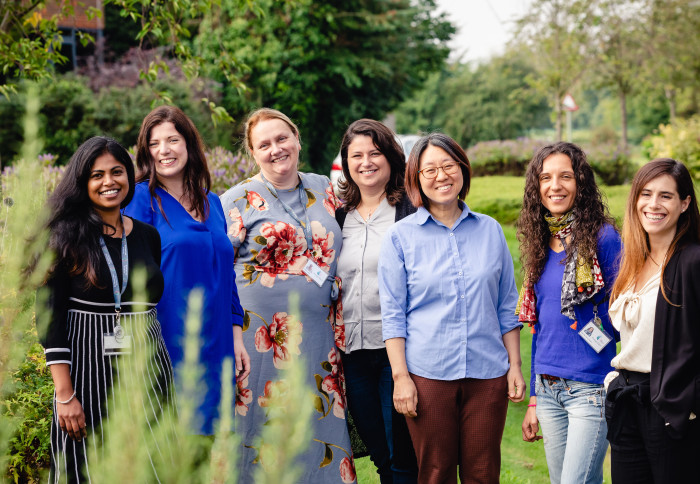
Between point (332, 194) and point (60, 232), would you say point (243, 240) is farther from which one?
point (60, 232)

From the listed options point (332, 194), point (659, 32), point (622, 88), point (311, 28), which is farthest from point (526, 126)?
point (332, 194)

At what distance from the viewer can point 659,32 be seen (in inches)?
926

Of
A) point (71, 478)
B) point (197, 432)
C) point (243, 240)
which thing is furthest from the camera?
point (243, 240)

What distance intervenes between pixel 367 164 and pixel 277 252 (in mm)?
650

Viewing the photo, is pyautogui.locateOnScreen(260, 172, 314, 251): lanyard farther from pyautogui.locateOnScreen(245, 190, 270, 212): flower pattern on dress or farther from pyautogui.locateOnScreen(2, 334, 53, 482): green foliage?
pyautogui.locateOnScreen(2, 334, 53, 482): green foliage

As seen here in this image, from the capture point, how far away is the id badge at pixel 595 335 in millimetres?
2873

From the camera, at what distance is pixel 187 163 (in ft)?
10.6

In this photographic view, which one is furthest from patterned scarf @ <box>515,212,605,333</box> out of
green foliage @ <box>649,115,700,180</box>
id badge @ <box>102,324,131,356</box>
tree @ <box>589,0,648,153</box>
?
tree @ <box>589,0,648,153</box>

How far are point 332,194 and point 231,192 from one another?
0.55 meters

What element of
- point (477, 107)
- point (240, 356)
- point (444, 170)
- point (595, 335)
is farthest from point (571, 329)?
point (477, 107)

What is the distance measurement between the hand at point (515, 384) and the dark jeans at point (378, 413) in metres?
0.61

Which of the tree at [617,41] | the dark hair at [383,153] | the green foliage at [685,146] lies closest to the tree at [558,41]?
the tree at [617,41]

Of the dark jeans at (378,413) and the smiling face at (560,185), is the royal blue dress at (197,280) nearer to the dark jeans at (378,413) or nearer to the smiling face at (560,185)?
the dark jeans at (378,413)

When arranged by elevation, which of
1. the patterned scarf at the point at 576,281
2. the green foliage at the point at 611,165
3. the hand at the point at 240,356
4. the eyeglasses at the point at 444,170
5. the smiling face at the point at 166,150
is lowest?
the hand at the point at 240,356
